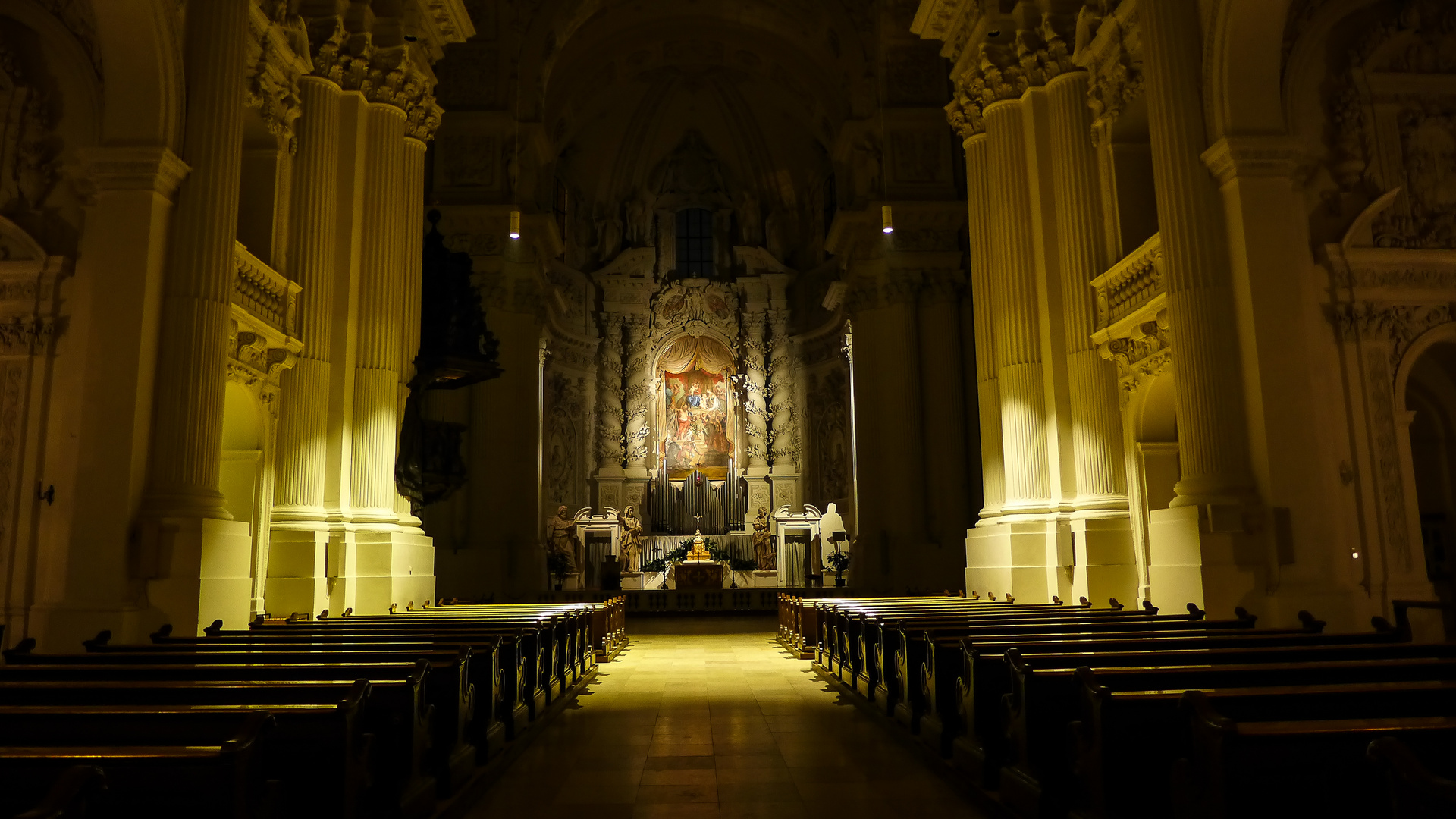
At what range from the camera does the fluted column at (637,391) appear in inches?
1196

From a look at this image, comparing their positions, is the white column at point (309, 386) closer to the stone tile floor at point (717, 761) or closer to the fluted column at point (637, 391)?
the stone tile floor at point (717, 761)

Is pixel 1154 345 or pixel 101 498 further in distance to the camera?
pixel 1154 345

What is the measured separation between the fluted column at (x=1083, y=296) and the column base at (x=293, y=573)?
8.81 m

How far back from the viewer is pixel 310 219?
11.6 metres

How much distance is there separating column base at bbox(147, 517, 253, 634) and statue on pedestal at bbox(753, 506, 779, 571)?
19625 millimetres

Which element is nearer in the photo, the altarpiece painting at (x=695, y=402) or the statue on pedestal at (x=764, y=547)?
the statue on pedestal at (x=764, y=547)

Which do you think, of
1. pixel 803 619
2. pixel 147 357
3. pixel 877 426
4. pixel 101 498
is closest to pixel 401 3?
pixel 147 357

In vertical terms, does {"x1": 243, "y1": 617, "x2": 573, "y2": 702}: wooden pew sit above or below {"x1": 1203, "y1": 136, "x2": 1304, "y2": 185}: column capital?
below

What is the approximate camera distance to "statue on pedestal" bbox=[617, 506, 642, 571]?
27.2m

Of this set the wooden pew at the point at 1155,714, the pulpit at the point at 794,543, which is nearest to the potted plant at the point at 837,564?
the pulpit at the point at 794,543

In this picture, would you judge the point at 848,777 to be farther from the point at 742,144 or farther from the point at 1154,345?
the point at 742,144

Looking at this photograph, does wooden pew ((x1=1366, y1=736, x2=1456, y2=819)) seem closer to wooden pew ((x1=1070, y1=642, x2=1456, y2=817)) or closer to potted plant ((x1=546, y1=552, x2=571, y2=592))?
wooden pew ((x1=1070, y1=642, x2=1456, y2=817))

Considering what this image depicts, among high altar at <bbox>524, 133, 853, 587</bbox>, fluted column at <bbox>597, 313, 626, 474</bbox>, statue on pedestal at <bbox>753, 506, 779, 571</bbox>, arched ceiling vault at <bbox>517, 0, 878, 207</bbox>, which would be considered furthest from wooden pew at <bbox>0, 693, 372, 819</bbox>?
fluted column at <bbox>597, 313, 626, 474</bbox>

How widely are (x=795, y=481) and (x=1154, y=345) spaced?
1961 centimetres
